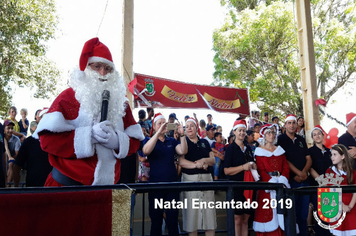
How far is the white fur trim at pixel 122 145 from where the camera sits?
2.60 m

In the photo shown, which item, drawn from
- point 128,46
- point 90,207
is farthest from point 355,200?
point 128,46

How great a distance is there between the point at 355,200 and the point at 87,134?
10.9ft

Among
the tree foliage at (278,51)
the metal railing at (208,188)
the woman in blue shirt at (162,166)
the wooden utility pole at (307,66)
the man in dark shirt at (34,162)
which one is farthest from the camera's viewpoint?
the tree foliage at (278,51)

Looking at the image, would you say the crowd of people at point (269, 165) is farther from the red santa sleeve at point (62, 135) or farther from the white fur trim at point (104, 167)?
the red santa sleeve at point (62, 135)

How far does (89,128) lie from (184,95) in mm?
6148

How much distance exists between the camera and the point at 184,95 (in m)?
8.54

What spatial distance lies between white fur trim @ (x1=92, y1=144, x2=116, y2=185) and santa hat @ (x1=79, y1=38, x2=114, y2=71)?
77 centimetres

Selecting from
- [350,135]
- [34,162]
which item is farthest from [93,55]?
[350,135]

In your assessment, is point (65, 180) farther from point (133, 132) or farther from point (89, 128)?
point (133, 132)

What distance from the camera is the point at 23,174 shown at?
19.6ft

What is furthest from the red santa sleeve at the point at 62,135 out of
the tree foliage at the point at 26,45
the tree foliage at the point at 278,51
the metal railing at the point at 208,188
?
the tree foliage at the point at 278,51

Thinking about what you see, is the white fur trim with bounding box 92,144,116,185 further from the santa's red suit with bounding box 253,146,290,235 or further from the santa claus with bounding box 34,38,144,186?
the santa's red suit with bounding box 253,146,290,235

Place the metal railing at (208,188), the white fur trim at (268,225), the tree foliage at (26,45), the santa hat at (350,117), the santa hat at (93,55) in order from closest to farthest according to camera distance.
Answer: the metal railing at (208,188) → the santa hat at (93,55) → the white fur trim at (268,225) → the santa hat at (350,117) → the tree foliage at (26,45)

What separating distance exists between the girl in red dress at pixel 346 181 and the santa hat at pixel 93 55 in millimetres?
3218
